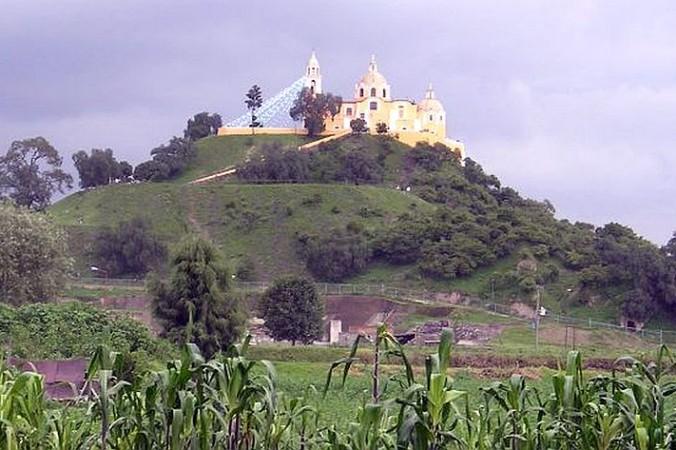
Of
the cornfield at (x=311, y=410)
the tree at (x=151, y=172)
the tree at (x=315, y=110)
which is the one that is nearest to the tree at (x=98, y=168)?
the tree at (x=151, y=172)

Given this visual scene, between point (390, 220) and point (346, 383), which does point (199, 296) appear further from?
point (390, 220)

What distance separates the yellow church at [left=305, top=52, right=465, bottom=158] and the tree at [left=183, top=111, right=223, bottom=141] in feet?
39.9

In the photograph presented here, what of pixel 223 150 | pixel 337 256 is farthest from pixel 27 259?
pixel 223 150

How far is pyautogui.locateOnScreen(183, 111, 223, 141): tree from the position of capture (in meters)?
104

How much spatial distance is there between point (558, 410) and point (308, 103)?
294 ft

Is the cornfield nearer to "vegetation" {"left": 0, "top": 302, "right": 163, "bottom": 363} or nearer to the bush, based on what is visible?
"vegetation" {"left": 0, "top": 302, "right": 163, "bottom": 363}

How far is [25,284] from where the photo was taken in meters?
45.2

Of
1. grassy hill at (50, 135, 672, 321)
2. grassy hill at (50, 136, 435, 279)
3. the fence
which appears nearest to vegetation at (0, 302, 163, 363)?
the fence

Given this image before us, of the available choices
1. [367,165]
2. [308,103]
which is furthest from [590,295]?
[308,103]

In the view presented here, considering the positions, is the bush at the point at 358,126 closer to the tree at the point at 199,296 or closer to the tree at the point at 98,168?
the tree at the point at 98,168

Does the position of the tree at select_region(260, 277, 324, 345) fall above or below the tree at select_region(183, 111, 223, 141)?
below

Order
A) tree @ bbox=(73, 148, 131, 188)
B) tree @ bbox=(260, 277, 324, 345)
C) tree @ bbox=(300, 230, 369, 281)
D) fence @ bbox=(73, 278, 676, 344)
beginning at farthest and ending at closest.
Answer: tree @ bbox=(73, 148, 131, 188) < tree @ bbox=(300, 230, 369, 281) < fence @ bbox=(73, 278, 676, 344) < tree @ bbox=(260, 277, 324, 345)

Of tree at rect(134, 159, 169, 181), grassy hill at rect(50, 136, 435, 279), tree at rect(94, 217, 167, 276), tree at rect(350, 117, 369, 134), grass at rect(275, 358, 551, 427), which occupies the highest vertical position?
tree at rect(350, 117, 369, 134)

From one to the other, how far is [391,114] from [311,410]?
9215 centimetres
